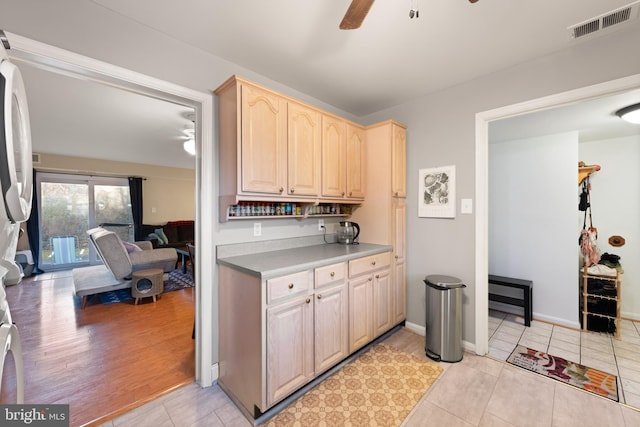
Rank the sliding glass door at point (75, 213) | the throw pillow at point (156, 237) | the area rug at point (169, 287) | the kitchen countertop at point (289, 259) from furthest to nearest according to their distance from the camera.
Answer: the throw pillow at point (156, 237) < the sliding glass door at point (75, 213) < the area rug at point (169, 287) < the kitchen countertop at point (289, 259)

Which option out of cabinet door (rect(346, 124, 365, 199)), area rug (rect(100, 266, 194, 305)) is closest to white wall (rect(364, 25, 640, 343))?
cabinet door (rect(346, 124, 365, 199))

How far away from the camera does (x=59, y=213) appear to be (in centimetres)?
568

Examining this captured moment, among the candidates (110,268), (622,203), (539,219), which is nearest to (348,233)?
(539,219)

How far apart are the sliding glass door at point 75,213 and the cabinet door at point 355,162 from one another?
21.0 ft

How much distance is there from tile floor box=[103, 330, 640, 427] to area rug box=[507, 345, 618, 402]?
10cm

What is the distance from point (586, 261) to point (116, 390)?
15.9 feet

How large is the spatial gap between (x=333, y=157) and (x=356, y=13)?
1361 millimetres

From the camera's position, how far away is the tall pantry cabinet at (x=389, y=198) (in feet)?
8.91

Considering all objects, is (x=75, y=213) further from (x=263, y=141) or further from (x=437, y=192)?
(x=437, y=192)

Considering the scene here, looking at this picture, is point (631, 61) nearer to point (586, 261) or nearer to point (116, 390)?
point (586, 261)

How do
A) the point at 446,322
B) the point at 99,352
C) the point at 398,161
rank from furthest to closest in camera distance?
the point at 398,161, the point at 99,352, the point at 446,322

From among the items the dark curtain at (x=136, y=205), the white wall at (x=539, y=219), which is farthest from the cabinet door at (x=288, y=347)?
the dark curtain at (x=136, y=205)

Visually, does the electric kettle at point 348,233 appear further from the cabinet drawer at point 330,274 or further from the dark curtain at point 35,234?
the dark curtain at point 35,234

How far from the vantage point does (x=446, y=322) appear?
229 centimetres
